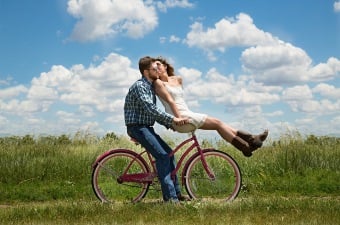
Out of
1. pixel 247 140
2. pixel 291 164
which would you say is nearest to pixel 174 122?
pixel 247 140

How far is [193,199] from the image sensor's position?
827cm

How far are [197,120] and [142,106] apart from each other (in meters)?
0.91

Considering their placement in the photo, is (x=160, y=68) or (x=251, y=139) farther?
(x=160, y=68)

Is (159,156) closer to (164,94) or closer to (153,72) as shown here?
(164,94)

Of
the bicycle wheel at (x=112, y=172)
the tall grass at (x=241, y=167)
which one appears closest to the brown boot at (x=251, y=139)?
the bicycle wheel at (x=112, y=172)

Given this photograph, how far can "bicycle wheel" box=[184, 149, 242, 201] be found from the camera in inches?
330

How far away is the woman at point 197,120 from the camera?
311 inches

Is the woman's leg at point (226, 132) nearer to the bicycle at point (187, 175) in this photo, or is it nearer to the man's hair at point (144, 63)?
the bicycle at point (187, 175)

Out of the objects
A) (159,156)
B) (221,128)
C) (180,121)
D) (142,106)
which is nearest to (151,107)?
(142,106)

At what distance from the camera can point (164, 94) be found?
8078 millimetres

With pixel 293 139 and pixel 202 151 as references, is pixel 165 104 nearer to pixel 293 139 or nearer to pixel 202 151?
pixel 202 151

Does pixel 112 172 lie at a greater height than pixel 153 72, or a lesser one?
lesser

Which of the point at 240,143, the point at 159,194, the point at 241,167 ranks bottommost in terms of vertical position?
the point at 159,194

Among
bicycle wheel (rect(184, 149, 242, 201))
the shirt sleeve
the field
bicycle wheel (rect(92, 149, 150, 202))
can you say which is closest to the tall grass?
the field
